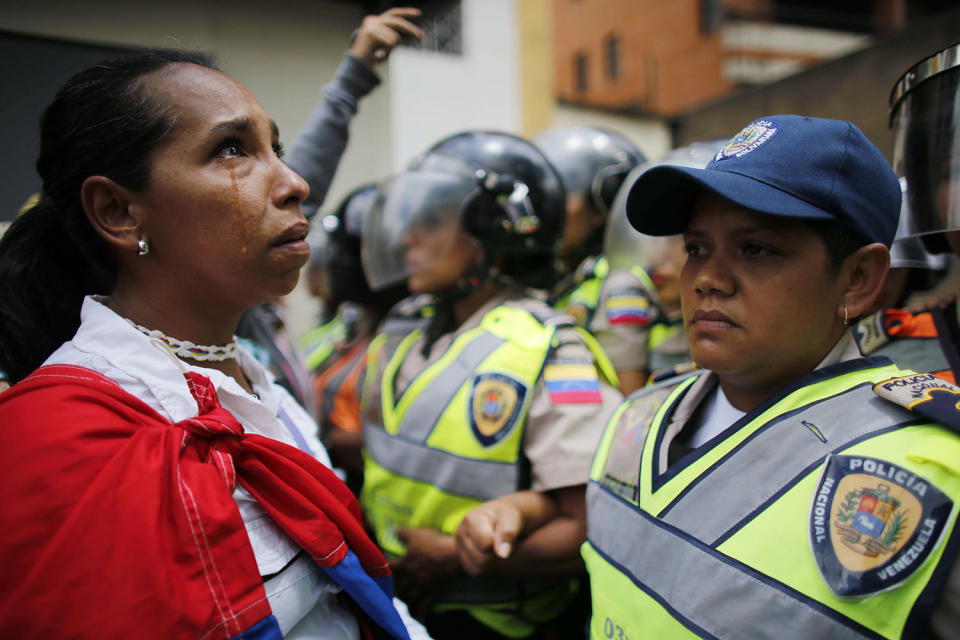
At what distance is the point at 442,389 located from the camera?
229 cm

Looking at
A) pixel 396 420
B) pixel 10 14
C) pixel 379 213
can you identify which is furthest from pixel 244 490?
pixel 10 14

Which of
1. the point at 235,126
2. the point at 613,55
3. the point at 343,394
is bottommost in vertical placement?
the point at 343,394

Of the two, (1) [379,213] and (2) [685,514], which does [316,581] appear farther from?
(1) [379,213]

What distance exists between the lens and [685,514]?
4.23 feet

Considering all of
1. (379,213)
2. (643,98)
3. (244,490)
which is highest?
(643,98)

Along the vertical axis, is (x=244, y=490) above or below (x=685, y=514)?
above

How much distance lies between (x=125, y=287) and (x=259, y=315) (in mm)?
1265

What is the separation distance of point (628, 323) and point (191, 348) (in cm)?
203

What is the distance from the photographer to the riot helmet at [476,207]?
257 centimetres

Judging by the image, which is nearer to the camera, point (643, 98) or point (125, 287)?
point (125, 287)

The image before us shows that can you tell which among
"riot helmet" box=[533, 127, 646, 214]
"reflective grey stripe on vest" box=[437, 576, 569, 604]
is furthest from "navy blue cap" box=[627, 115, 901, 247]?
"riot helmet" box=[533, 127, 646, 214]

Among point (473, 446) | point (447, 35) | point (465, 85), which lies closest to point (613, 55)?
point (447, 35)

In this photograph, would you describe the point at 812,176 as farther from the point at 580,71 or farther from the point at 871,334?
the point at 580,71

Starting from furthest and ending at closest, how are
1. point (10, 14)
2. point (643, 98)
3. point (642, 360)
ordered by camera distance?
point (643, 98)
point (642, 360)
point (10, 14)
